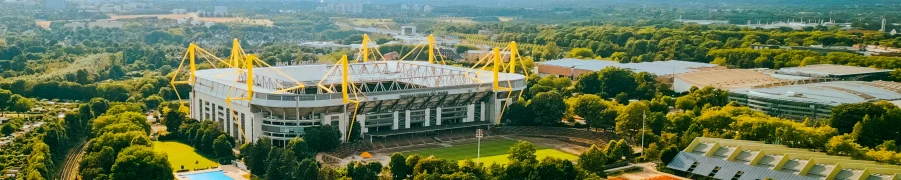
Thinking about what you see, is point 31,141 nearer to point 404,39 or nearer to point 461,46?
point 461,46

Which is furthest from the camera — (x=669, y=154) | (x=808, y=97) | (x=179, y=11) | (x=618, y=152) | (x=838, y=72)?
(x=179, y=11)

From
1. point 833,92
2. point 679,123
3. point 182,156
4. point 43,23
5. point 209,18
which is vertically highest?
point 209,18

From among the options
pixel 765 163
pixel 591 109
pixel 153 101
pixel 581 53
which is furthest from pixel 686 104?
pixel 581 53

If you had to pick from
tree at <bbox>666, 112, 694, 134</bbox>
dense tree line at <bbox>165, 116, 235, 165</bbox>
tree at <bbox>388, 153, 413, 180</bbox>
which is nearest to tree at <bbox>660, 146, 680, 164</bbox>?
tree at <bbox>666, 112, 694, 134</bbox>

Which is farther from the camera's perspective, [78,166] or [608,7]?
[608,7]

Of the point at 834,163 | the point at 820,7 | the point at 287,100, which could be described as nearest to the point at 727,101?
the point at 834,163

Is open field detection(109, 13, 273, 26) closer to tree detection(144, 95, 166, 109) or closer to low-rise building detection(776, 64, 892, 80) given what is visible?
tree detection(144, 95, 166, 109)

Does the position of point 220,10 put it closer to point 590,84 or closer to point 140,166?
point 590,84
